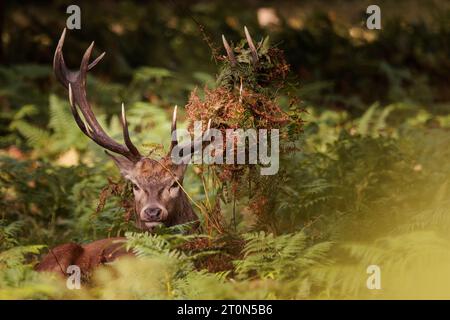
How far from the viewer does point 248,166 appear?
6992 millimetres

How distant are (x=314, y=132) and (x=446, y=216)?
4.84 metres

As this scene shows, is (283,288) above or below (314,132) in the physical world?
below

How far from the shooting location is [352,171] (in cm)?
917

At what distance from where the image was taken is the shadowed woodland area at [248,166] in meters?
6.18

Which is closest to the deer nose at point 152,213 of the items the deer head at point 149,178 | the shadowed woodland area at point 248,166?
the deer head at point 149,178

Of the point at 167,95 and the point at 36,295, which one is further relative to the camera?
the point at 167,95

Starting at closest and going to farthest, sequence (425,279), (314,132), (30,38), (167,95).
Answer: (425,279) < (314,132) < (167,95) < (30,38)

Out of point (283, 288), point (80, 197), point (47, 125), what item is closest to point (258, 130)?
point (283, 288)

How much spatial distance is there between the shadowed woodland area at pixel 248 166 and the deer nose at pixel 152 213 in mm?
189

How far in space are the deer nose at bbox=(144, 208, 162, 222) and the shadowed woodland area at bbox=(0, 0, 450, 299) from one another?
0.19 meters

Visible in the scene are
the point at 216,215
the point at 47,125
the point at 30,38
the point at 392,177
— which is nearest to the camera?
the point at 216,215

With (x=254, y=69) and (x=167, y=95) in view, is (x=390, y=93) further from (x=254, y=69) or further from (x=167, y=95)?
(x=254, y=69)

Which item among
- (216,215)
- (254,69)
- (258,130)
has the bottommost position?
(216,215)

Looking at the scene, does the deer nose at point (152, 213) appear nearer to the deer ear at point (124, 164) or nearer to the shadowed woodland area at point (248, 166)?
the shadowed woodland area at point (248, 166)
